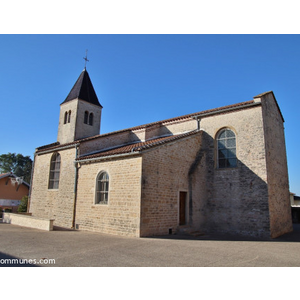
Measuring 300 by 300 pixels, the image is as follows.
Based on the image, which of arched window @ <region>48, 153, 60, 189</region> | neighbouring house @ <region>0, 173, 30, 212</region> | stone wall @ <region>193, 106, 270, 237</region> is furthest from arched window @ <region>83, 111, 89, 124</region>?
neighbouring house @ <region>0, 173, 30, 212</region>

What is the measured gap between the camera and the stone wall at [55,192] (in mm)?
14416

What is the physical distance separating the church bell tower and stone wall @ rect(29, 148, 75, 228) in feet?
12.6

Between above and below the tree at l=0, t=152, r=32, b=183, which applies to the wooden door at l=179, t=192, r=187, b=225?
below

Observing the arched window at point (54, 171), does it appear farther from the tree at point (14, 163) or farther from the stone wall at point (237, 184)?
the tree at point (14, 163)

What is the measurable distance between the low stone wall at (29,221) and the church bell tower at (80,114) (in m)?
7.38

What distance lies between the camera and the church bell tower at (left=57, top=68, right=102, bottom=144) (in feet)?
70.3

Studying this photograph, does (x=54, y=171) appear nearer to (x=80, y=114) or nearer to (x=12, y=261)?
(x=80, y=114)

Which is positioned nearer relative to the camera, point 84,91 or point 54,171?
point 54,171

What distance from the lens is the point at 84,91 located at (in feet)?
74.5

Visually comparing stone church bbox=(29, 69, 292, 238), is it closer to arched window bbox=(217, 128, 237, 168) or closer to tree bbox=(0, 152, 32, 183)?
arched window bbox=(217, 128, 237, 168)

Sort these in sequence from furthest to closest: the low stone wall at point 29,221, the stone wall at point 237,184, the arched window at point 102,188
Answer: the low stone wall at point 29,221, the stone wall at point 237,184, the arched window at point 102,188

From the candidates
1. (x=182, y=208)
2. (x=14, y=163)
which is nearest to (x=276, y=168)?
(x=182, y=208)

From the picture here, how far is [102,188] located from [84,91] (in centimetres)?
1300

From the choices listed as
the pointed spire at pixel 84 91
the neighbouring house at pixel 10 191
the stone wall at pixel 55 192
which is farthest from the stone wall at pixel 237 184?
the neighbouring house at pixel 10 191
